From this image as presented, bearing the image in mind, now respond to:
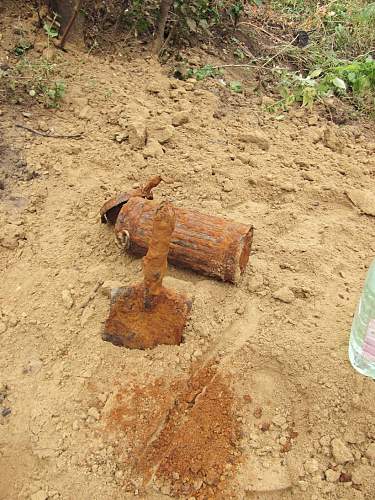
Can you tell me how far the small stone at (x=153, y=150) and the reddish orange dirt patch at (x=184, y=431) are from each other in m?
1.51

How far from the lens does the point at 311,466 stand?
6.33 feet

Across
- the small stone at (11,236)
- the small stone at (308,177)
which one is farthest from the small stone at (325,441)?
the small stone at (308,177)

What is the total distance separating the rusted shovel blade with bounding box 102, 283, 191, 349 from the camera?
2248 millimetres

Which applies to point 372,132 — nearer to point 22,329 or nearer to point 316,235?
point 316,235

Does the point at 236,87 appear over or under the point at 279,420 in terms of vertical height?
over

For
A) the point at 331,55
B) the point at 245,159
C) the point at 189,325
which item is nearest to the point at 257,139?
the point at 245,159

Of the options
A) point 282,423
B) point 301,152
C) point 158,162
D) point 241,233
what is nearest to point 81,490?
point 282,423

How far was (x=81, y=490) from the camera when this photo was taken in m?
1.88

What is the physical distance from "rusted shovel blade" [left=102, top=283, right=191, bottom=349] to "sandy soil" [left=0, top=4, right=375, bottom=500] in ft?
0.15

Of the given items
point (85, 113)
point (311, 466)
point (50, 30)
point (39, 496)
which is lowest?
point (39, 496)

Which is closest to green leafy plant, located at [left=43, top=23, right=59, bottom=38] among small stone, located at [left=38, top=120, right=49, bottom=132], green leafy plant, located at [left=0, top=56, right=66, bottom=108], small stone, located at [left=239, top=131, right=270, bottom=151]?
green leafy plant, located at [left=0, top=56, right=66, bottom=108]

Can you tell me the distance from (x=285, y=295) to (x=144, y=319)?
0.62m

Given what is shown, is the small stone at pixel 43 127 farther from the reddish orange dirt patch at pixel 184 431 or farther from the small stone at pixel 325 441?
the small stone at pixel 325 441

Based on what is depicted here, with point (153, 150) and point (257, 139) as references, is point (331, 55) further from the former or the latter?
point (153, 150)
